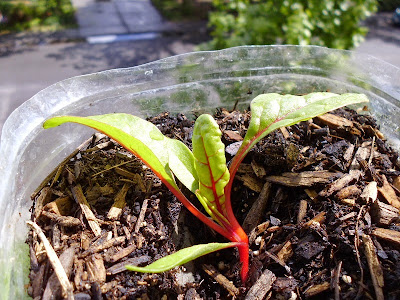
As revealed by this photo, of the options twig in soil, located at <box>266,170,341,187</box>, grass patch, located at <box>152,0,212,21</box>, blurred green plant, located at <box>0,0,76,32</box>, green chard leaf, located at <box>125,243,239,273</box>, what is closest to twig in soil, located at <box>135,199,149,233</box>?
green chard leaf, located at <box>125,243,239,273</box>

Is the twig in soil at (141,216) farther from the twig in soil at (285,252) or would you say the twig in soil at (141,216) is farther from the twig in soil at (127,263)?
the twig in soil at (285,252)

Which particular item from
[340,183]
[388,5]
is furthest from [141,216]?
[388,5]

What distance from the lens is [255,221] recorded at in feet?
2.89

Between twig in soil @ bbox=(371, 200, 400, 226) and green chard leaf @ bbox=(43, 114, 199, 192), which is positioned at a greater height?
green chard leaf @ bbox=(43, 114, 199, 192)

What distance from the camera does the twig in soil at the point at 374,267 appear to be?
0.69 meters

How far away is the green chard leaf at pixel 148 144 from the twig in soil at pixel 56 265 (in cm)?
22

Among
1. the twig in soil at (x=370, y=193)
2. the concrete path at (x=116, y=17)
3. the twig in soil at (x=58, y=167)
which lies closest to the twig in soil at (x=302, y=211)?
the twig in soil at (x=370, y=193)

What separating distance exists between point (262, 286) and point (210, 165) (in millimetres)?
272

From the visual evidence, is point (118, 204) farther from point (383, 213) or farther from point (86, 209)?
point (383, 213)

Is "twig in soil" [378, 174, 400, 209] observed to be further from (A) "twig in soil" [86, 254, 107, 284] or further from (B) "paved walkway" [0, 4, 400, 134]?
(B) "paved walkway" [0, 4, 400, 134]

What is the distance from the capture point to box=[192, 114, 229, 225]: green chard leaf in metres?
0.72

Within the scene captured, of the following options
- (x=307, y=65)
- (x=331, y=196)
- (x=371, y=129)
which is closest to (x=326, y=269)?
(x=331, y=196)

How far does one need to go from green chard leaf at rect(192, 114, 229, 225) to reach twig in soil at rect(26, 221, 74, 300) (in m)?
0.31

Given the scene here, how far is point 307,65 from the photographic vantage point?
111 cm
